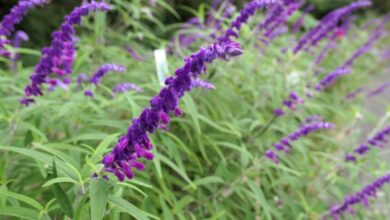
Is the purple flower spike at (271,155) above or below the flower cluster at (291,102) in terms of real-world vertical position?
below

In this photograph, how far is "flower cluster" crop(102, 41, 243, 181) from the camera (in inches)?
54.7

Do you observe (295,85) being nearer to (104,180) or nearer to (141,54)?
(141,54)

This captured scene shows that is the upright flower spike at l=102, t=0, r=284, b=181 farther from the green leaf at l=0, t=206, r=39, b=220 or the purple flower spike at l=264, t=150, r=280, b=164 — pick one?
the purple flower spike at l=264, t=150, r=280, b=164

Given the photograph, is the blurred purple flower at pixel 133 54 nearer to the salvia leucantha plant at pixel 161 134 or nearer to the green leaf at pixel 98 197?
the salvia leucantha plant at pixel 161 134

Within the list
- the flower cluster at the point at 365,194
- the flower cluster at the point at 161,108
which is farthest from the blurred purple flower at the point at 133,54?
the flower cluster at the point at 161,108

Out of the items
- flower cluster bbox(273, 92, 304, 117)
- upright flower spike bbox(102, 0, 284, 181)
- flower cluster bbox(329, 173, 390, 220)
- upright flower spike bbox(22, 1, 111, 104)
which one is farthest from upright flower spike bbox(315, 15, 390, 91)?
upright flower spike bbox(102, 0, 284, 181)

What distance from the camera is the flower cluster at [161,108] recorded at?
1389 millimetres

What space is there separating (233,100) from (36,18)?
14.5ft

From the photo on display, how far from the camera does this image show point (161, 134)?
281 cm

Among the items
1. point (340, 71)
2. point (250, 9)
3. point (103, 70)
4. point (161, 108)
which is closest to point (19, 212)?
point (161, 108)

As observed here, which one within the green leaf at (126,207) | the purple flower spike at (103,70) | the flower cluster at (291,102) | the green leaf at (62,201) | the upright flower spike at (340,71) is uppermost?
the purple flower spike at (103,70)

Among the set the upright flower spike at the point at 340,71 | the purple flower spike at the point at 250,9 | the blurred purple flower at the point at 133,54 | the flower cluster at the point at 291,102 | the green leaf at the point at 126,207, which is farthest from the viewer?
the blurred purple flower at the point at 133,54

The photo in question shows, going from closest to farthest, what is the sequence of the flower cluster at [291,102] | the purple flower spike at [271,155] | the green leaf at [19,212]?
the green leaf at [19,212] < the purple flower spike at [271,155] < the flower cluster at [291,102]

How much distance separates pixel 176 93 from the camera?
150cm
